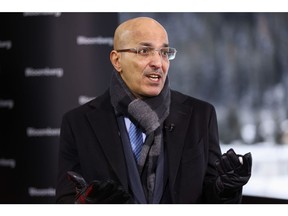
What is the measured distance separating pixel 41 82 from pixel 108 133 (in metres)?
1.33

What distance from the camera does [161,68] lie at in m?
2.03

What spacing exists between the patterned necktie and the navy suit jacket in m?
0.05

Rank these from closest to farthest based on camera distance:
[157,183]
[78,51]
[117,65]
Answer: [157,183], [117,65], [78,51]

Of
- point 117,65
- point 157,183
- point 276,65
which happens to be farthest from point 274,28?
point 157,183

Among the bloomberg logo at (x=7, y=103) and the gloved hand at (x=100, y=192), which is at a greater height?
the bloomberg logo at (x=7, y=103)

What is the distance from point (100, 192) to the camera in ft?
5.60

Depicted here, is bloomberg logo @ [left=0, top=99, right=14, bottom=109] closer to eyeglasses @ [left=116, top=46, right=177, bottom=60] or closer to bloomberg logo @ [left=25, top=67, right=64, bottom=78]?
bloomberg logo @ [left=25, top=67, right=64, bottom=78]

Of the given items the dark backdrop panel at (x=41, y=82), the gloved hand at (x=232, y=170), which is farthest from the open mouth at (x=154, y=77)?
the dark backdrop panel at (x=41, y=82)

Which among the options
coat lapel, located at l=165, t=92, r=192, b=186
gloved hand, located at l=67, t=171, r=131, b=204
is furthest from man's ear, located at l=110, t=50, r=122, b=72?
gloved hand, located at l=67, t=171, r=131, b=204

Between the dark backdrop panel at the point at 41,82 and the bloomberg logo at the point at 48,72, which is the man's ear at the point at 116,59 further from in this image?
the bloomberg logo at the point at 48,72

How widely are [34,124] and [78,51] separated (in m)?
0.51

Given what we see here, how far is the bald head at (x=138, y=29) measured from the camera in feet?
6.63

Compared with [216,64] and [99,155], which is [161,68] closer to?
[99,155]

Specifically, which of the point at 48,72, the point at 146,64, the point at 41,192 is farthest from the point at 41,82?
the point at 146,64
